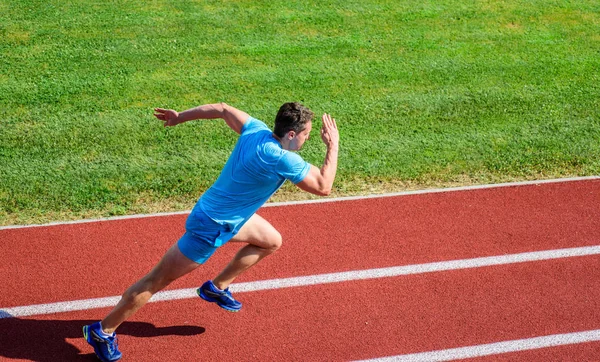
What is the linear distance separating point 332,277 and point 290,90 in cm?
414

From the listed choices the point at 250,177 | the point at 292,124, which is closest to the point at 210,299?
the point at 250,177

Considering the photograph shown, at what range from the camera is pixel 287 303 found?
6.85m

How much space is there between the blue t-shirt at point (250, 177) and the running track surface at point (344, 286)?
126cm

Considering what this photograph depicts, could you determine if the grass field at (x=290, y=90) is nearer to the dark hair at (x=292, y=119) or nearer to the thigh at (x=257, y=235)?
the thigh at (x=257, y=235)

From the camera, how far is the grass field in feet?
29.0

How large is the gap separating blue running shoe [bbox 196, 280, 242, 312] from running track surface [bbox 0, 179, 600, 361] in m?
0.14

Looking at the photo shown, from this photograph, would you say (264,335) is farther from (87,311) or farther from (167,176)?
(167,176)

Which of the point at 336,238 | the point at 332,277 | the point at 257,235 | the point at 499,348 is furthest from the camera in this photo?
the point at 336,238

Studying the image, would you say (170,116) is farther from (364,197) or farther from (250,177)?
(364,197)

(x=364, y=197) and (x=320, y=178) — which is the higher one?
(x=320, y=178)

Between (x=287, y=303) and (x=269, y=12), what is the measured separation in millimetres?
6954

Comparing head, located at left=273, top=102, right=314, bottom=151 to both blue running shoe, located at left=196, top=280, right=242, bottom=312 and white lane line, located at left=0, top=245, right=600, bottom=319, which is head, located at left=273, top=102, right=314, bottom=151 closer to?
blue running shoe, located at left=196, top=280, right=242, bottom=312

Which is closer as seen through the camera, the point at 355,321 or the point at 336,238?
the point at 355,321

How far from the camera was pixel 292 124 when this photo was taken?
222 inches
